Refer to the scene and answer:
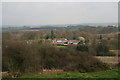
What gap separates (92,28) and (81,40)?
597mm

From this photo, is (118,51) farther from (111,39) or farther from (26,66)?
(26,66)

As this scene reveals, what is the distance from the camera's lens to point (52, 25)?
4.89 m

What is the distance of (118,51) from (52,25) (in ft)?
8.37

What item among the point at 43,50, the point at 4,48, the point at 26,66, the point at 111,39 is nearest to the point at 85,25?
the point at 111,39

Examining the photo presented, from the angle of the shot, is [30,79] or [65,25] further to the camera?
[65,25]

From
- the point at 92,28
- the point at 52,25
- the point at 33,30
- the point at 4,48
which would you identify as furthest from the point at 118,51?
the point at 4,48

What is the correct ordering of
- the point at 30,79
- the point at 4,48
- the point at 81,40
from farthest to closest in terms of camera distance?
1. the point at 81,40
2. the point at 4,48
3. the point at 30,79

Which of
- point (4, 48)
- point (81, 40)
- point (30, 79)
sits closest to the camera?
point (30, 79)

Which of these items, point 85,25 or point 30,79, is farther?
point 85,25

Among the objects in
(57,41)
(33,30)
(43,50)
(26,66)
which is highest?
(33,30)

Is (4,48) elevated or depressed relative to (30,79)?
elevated

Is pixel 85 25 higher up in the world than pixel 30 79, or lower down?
higher up

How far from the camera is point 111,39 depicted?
479cm

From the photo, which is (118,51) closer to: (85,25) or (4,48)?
(85,25)
